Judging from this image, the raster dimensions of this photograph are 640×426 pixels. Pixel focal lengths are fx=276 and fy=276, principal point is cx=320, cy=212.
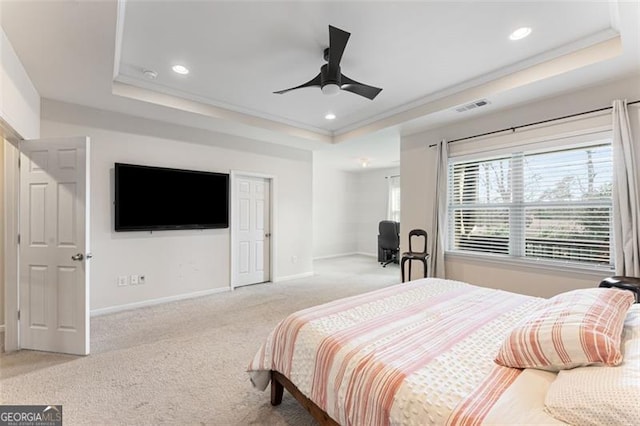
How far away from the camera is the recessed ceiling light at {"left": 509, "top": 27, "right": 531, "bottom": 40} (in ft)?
7.68

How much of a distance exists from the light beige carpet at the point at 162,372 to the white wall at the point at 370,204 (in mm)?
5174

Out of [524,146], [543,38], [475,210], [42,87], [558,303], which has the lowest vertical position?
[558,303]

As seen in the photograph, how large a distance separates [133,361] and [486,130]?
186 inches

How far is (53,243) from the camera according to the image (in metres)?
2.62

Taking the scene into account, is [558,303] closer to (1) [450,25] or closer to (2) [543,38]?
(1) [450,25]

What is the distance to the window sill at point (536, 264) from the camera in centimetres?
289

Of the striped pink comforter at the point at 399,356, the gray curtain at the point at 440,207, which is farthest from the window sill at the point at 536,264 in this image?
the striped pink comforter at the point at 399,356

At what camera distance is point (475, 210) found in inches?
154

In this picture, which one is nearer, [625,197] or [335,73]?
[335,73]

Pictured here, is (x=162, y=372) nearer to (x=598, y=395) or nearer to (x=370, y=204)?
(x=598, y=395)

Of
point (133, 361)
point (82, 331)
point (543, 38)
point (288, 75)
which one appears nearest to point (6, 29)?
point (288, 75)

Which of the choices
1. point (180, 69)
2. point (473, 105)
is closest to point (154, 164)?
point (180, 69)

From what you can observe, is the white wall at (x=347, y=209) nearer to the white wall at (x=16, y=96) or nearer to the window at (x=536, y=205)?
the window at (x=536, y=205)

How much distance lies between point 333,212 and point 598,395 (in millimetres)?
7637
